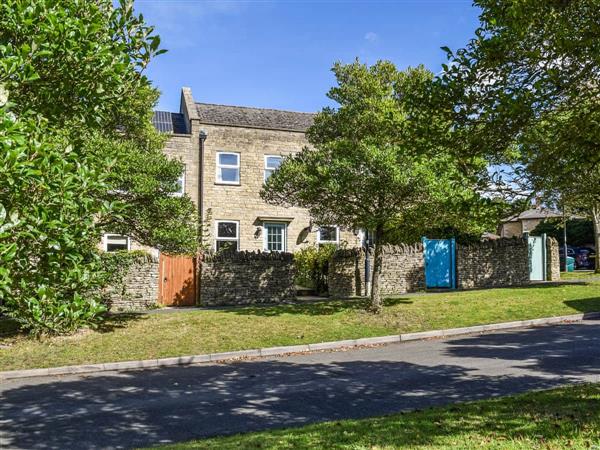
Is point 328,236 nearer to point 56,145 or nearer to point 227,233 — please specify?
point 227,233

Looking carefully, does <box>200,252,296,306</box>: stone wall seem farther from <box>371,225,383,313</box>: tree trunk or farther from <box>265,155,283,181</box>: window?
<box>265,155,283,181</box>: window

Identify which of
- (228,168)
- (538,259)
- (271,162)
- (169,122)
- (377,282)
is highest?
(169,122)

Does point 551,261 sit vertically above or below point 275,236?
below

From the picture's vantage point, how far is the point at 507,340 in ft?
42.6

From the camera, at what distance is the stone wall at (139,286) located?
752 inches

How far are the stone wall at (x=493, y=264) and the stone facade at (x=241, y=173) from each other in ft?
24.1

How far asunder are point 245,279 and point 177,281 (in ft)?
9.07

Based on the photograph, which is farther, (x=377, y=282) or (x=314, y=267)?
→ (x=314, y=267)

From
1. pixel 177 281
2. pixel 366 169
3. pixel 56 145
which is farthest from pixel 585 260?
pixel 56 145

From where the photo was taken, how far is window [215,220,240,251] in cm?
2792

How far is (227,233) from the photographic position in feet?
92.1

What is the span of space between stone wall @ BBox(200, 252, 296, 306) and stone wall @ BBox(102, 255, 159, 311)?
1.90 m

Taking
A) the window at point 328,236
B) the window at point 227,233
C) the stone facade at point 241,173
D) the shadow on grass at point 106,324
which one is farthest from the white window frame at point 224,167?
the shadow on grass at point 106,324

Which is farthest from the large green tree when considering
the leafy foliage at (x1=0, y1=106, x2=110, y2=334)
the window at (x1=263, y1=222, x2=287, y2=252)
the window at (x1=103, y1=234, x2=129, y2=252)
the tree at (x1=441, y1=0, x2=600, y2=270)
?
the window at (x1=263, y1=222, x2=287, y2=252)
